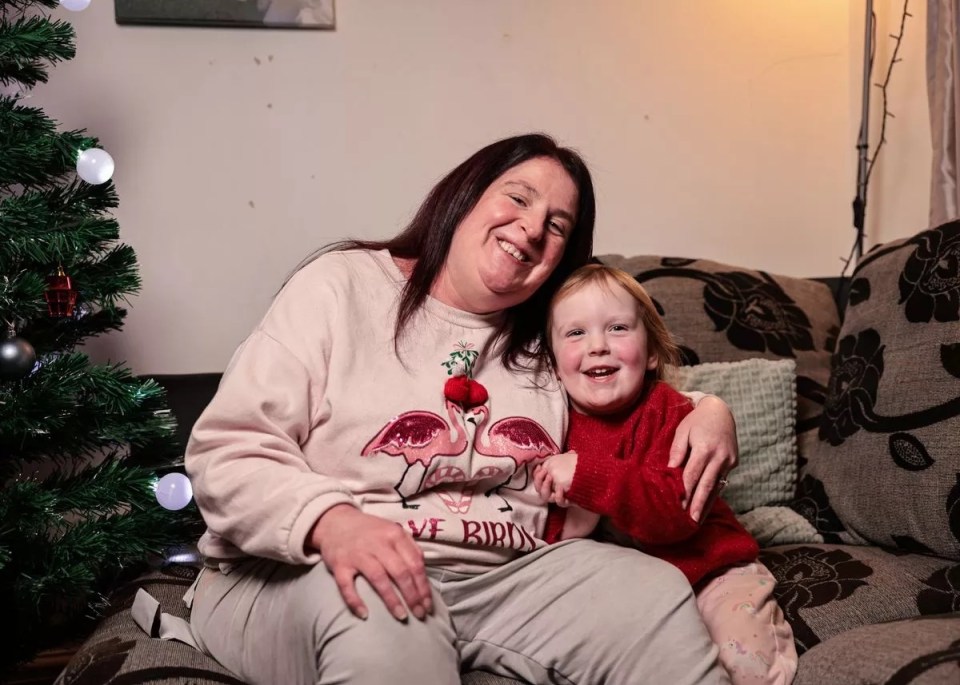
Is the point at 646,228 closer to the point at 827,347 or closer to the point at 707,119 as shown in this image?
the point at 707,119

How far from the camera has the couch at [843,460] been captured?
3.57 ft

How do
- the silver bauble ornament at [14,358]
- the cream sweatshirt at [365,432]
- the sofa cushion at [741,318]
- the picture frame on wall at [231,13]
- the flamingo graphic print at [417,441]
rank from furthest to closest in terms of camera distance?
the picture frame on wall at [231,13], the sofa cushion at [741,318], the silver bauble ornament at [14,358], the flamingo graphic print at [417,441], the cream sweatshirt at [365,432]

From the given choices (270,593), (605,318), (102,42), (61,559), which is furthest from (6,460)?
(605,318)

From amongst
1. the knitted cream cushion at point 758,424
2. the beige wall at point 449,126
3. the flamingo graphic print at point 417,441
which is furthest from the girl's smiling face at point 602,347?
the beige wall at point 449,126

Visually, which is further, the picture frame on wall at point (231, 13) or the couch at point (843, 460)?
the picture frame on wall at point (231, 13)

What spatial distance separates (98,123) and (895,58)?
202 cm

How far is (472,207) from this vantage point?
1.36 meters

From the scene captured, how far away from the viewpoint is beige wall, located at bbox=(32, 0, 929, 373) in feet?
6.34

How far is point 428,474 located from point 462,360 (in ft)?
0.65

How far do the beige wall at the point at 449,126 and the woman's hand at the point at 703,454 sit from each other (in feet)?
3.29


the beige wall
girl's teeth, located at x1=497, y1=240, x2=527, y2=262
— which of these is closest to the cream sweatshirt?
girl's teeth, located at x1=497, y1=240, x2=527, y2=262

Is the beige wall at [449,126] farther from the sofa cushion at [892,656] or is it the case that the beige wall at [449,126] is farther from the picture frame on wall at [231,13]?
the sofa cushion at [892,656]

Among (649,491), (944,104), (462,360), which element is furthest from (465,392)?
(944,104)

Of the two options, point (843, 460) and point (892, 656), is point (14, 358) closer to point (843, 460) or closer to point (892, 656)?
point (892, 656)
